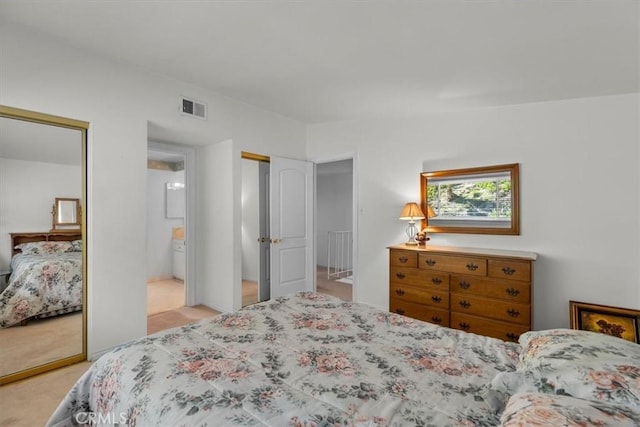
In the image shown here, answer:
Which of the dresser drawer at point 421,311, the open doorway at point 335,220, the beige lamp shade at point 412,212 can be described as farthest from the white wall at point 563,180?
the open doorway at point 335,220

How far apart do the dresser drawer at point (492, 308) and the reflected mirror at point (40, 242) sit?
3.34 meters

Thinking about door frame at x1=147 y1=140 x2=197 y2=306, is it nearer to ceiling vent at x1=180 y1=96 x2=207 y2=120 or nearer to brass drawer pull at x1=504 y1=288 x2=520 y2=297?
ceiling vent at x1=180 y1=96 x2=207 y2=120

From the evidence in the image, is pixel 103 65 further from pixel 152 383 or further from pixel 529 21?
pixel 529 21

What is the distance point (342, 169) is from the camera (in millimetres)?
6742

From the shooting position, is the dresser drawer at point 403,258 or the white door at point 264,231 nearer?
the dresser drawer at point 403,258

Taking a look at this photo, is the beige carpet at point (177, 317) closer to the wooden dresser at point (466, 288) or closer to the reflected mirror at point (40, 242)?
the reflected mirror at point (40, 242)

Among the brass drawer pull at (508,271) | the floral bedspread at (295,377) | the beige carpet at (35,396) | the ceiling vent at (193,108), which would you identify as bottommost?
the beige carpet at (35,396)

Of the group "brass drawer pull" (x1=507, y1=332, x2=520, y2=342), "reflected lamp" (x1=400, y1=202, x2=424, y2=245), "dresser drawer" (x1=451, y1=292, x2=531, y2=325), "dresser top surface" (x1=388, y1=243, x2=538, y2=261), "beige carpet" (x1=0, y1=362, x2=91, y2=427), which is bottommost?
"beige carpet" (x1=0, y1=362, x2=91, y2=427)

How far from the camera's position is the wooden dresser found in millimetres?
2707

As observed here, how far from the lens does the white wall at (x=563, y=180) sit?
2.73m

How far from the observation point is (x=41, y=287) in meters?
2.54

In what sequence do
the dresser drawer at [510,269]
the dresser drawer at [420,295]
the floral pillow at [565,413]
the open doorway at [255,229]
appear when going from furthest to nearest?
the open doorway at [255,229]
the dresser drawer at [420,295]
the dresser drawer at [510,269]
the floral pillow at [565,413]

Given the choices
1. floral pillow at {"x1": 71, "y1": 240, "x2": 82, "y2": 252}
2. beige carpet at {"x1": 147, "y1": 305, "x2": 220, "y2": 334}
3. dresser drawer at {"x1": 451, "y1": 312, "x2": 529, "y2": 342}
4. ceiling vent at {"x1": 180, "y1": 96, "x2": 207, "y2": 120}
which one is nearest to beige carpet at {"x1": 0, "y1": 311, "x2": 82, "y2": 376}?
floral pillow at {"x1": 71, "y1": 240, "x2": 82, "y2": 252}

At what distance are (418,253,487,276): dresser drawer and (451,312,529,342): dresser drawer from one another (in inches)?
16.8
